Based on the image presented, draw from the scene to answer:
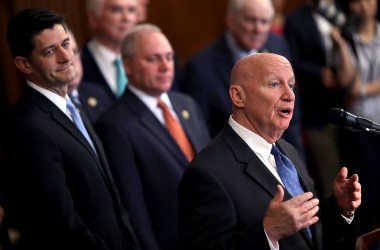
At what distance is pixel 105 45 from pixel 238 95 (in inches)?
67.3

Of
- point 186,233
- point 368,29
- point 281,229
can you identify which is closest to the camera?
point 281,229

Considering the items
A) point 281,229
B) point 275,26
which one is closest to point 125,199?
point 281,229

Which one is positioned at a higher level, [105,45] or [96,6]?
[96,6]

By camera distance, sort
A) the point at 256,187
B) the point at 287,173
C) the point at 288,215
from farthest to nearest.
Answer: the point at 287,173
the point at 256,187
the point at 288,215

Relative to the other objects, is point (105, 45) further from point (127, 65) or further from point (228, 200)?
point (228, 200)

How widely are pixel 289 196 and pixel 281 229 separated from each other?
23 centimetres

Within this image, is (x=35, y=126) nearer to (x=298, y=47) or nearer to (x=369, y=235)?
(x=369, y=235)

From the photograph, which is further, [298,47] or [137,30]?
[298,47]

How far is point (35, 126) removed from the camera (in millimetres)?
2695

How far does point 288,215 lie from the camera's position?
7.25 ft

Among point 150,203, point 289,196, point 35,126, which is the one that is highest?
point 35,126

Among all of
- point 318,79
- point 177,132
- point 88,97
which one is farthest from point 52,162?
point 318,79

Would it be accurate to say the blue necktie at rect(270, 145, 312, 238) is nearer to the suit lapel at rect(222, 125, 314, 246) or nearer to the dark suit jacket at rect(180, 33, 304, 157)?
the suit lapel at rect(222, 125, 314, 246)

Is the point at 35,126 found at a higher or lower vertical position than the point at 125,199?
higher
